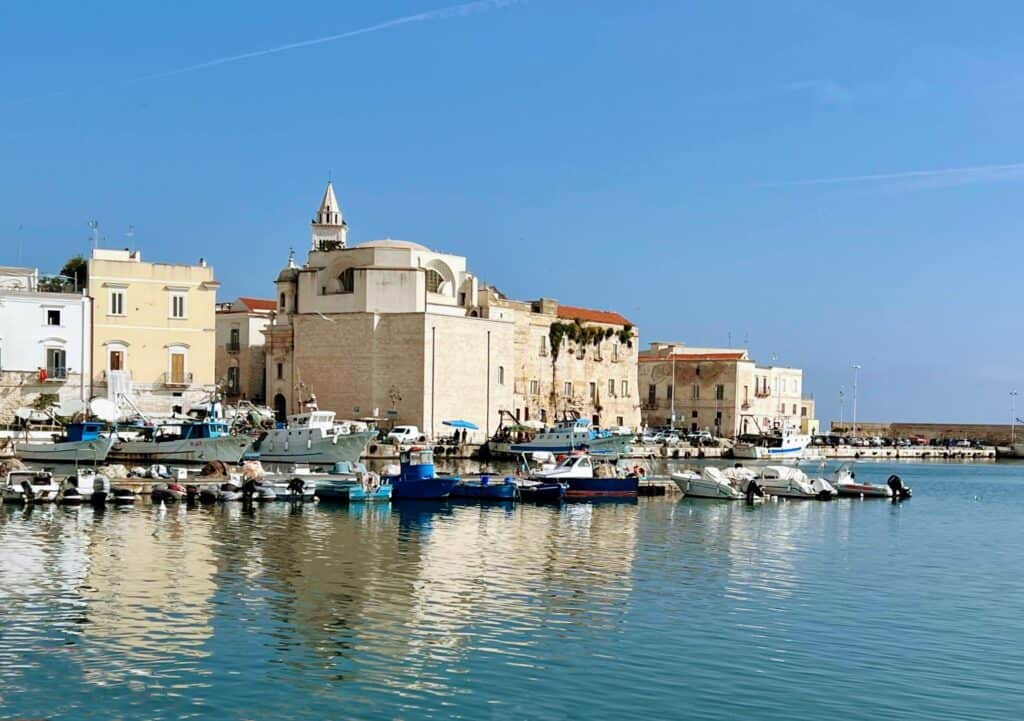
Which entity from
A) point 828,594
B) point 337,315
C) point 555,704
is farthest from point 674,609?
point 337,315

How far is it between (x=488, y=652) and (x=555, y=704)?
212cm

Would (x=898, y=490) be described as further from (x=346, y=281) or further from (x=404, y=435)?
(x=346, y=281)

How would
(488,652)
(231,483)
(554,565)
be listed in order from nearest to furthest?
(488,652) → (554,565) → (231,483)

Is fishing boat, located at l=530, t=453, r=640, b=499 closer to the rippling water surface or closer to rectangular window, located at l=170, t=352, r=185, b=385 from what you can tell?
the rippling water surface

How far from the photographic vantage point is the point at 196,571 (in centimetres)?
1928

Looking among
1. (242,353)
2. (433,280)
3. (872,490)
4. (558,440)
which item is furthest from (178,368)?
(872,490)

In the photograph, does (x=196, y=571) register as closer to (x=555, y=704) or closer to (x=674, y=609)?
(x=674, y=609)

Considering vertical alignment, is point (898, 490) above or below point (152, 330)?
below

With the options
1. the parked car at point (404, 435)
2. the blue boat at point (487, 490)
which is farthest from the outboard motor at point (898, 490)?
the parked car at point (404, 435)

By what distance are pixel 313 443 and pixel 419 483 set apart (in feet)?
37.8

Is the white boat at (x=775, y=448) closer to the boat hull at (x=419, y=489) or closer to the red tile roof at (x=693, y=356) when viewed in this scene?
the red tile roof at (x=693, y=356)

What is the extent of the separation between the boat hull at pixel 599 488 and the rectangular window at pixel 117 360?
21441 mm

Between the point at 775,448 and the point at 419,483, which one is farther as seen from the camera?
the point at 775,448

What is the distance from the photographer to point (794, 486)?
38219 millimetres
